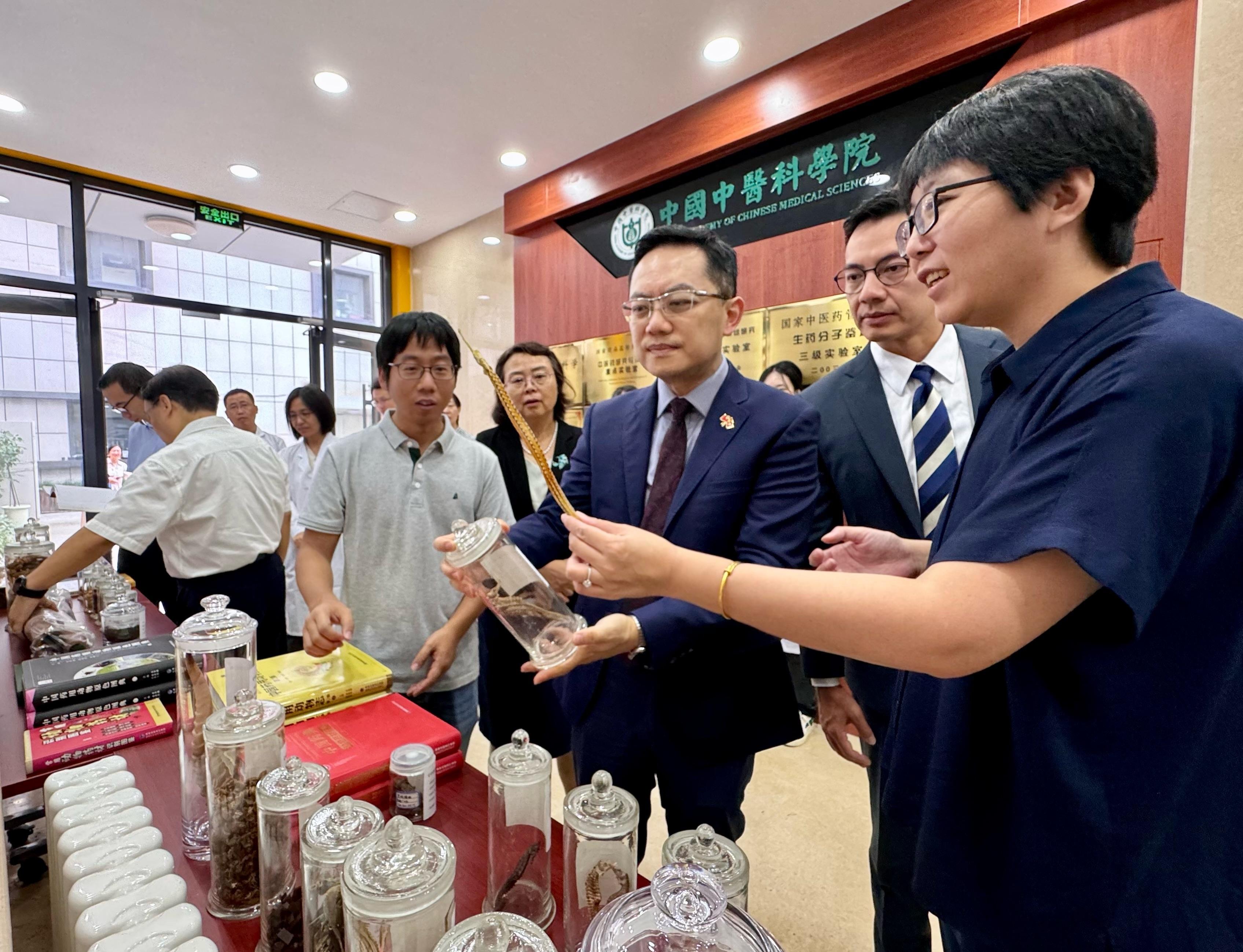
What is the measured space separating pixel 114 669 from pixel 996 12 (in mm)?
3879

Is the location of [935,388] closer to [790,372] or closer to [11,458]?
[790,372]

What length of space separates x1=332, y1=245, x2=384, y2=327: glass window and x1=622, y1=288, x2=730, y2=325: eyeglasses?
5.88 m

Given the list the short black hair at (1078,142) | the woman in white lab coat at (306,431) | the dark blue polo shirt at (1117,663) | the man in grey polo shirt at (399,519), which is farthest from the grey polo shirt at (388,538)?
the woman in white lab coat at (306,431)

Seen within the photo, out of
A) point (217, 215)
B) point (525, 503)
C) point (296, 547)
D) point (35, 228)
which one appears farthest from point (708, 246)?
point (35, 228)

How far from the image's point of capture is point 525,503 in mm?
2586

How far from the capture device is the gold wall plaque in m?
3.34

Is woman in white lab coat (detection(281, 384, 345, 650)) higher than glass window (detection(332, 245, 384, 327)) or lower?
lower

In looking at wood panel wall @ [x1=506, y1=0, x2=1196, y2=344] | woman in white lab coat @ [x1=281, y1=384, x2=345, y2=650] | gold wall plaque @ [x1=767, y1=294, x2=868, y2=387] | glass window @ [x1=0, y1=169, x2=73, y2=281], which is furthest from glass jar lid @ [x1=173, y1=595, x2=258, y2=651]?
glass window @ [x1=0, y1=169, x2=73, y2=281]

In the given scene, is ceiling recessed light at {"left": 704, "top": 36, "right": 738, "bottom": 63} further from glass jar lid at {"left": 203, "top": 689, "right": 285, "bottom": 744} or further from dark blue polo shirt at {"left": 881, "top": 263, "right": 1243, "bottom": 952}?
glass jar lid at {"left": 203, "top": 689, "right": 285, "bottom": 744}

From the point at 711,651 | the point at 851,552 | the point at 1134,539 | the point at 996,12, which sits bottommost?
the point at 711,651

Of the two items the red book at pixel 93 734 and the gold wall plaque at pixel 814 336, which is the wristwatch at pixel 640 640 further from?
the gold wall plaque at pixel 814 336

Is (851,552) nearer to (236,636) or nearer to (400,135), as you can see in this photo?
(236,636)

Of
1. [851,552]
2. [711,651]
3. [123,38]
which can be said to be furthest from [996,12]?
Answer: [123,38]

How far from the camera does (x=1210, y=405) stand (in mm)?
602
